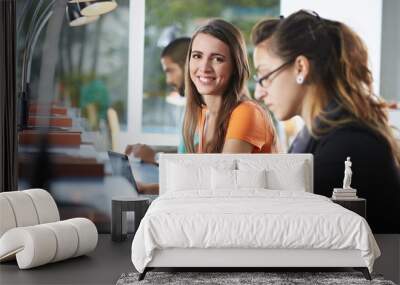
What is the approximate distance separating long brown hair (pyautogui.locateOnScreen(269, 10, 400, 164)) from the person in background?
0.98 meters

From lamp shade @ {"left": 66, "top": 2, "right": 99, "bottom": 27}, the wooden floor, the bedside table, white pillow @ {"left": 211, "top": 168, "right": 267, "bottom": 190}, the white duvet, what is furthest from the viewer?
lamp shade @ {"left": 66, "top": 2, "right": 99, "bottom": 27}

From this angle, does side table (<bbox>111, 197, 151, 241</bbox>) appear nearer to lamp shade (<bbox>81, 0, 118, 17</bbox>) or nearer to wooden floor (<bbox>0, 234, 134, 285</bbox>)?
wooden floor (<bbox>0, 234, 134, 285</bbox>)

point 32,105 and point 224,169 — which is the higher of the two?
point 32,105

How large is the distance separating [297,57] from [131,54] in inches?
70.1

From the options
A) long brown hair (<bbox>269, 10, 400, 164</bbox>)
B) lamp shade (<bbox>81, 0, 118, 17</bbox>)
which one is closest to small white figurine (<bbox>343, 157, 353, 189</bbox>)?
long brown hair (<bbox>269, 10, 400, 164</bbox>)

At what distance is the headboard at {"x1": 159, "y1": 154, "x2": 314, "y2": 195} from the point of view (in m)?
7.11

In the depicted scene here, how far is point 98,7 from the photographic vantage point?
7.54 m

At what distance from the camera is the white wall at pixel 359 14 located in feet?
24.5

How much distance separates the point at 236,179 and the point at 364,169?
158 centimetres

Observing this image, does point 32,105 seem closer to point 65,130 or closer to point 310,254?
point 65,130

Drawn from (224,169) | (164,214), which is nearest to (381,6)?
(224,169)

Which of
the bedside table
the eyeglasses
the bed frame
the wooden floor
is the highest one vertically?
the eyeglasses

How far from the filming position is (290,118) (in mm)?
7504

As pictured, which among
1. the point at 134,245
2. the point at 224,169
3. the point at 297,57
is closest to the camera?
the point at 134,245
